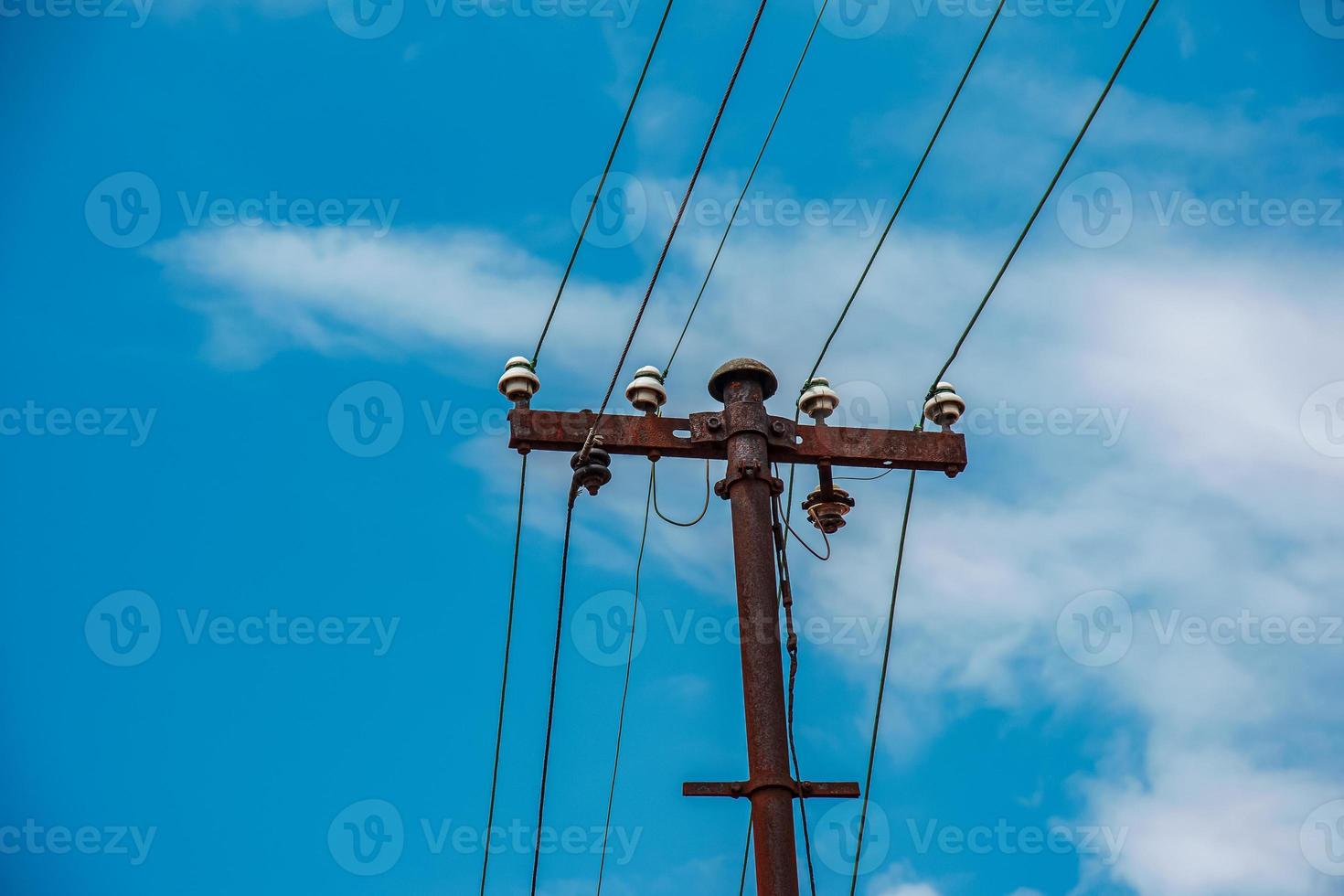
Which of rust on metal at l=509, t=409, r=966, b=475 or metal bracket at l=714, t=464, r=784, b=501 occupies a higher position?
rust on metal at l=509, t=409, r=966, b=475

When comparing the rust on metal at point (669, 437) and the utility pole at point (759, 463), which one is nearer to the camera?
the utility pole at point (759, 463)

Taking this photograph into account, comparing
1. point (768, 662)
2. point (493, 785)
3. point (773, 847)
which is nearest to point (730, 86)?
point (768, 662)

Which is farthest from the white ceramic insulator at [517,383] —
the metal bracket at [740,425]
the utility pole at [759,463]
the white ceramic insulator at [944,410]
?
the white ceramic insulator at [944,410]

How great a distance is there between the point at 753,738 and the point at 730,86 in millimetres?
3720

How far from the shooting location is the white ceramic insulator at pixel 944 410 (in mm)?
9492

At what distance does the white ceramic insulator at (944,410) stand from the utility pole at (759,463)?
0.31ft

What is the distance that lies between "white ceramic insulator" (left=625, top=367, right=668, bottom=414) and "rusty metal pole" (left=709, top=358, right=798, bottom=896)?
357 mm

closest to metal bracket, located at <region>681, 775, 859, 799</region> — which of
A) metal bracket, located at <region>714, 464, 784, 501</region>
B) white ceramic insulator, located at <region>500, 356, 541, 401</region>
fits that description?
metal bracket, located at <region>714, 464, 784, 501</region>

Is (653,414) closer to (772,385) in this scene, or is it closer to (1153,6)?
(772,385)

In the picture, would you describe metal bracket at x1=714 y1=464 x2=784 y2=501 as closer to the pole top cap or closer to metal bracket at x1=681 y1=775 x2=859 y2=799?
the pole top cap

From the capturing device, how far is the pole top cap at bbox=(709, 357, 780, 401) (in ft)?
29.3

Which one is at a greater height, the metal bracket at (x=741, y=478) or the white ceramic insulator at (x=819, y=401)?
the white ceramic insulator at (x=819, y=401)

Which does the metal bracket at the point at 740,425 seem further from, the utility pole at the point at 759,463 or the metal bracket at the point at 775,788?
the metal bracket at the point at 775,788

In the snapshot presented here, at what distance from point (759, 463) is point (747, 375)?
634 millimetres
